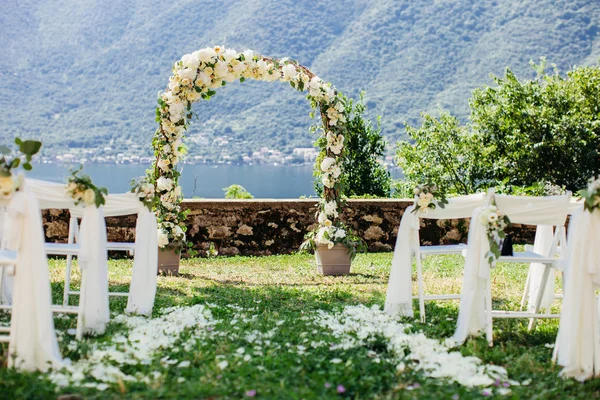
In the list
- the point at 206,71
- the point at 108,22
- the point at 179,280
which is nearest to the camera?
the point at 179,280

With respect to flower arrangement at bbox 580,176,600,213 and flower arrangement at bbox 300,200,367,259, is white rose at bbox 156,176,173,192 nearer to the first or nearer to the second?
flower arrangement at bbox 300,200,367,259

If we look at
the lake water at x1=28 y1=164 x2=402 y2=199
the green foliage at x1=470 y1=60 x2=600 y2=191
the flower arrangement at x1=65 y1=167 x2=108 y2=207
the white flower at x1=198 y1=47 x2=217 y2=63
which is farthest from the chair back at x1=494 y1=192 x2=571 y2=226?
the lake water at x1=28 y1=164 x2=402 y2=199

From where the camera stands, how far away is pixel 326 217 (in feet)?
25.2

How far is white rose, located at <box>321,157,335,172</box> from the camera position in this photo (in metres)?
7.60

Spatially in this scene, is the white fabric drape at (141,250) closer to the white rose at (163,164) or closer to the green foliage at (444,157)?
the white rose at (163,164)

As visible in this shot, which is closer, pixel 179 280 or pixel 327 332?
pixel 327 332

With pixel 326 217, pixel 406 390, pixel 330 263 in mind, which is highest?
pixel 326 217

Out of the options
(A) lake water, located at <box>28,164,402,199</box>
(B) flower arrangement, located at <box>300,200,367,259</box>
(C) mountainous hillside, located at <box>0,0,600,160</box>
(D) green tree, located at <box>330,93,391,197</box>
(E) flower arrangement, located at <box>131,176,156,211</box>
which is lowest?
(B) flower arrangement, located at <box>300,200,367,259</box>

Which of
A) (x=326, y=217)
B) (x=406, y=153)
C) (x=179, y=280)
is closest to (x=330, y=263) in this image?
(x=326, y=217)

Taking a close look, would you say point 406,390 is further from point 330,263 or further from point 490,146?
point 490,146

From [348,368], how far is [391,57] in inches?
1424

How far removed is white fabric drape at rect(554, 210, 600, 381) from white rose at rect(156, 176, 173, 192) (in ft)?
14.9

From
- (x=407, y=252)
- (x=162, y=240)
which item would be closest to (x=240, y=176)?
(x=162, y=240)

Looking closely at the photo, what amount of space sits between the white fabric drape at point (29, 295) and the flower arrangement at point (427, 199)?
8.79 ft
